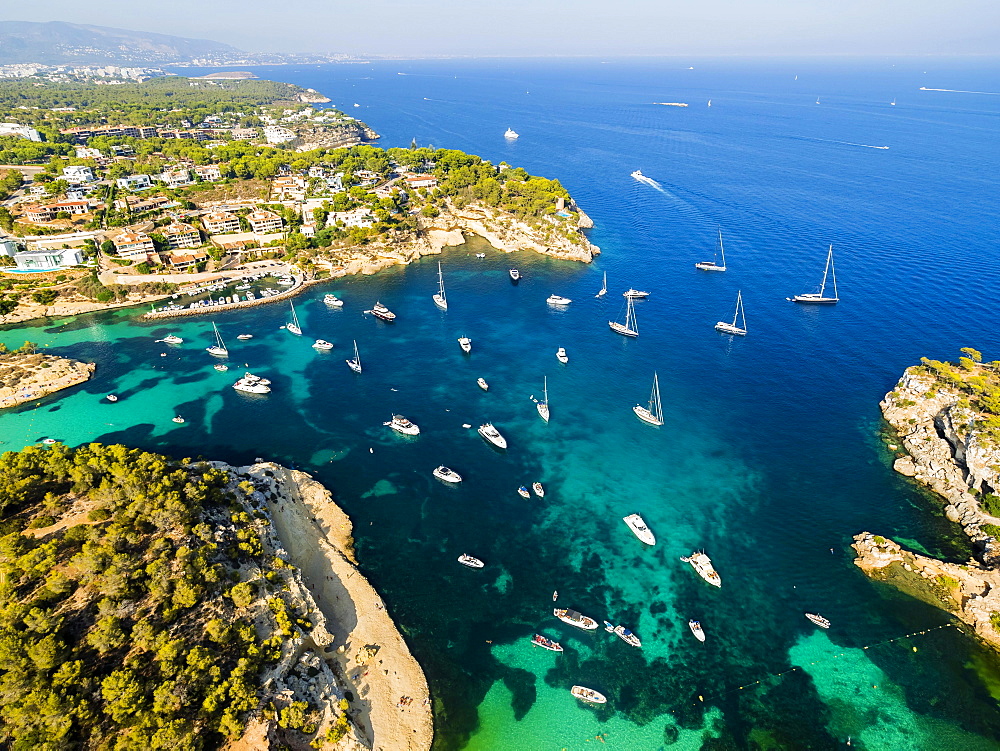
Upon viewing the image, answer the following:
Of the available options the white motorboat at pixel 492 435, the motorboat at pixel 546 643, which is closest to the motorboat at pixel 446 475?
the white motorboat at pixel 492 435

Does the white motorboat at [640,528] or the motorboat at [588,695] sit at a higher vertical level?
the white motorboat at [640,528]

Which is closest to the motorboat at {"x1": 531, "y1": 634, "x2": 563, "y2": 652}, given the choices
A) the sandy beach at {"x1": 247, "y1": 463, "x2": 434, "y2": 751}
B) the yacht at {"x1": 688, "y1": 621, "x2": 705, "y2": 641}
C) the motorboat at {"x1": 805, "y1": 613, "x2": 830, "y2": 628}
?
the sandy beach at {"x1": 247, "y1": 463, "x2": 434, "y2": 751}

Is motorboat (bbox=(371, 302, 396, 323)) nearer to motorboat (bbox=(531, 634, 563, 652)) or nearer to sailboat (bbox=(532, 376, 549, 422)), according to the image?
sailboat (bbox=(532, 376, 549, 422))

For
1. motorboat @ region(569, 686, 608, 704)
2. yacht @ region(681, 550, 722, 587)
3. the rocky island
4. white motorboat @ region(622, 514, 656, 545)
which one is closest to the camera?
motorboat @ region(569, 686, 608, 704)

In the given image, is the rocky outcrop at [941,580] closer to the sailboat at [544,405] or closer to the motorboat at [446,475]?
the sailboat at [544,405]

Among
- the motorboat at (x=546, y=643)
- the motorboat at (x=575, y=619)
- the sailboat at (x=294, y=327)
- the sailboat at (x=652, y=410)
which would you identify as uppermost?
the sailboat at (x=652, y=410)

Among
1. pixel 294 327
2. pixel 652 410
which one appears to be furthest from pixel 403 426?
pixel 294 327
